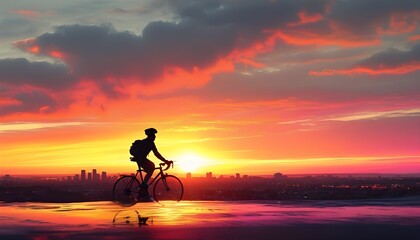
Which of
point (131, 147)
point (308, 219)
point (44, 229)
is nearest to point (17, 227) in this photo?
point (44, 229)

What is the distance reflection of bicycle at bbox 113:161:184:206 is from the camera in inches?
891

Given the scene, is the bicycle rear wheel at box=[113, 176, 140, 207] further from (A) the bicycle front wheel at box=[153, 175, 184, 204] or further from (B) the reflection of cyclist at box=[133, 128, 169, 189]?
(B) the reflection of cyclist at box=[133, 128, 169, 189]

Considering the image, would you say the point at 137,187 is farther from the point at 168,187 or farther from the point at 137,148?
the point at 137,148

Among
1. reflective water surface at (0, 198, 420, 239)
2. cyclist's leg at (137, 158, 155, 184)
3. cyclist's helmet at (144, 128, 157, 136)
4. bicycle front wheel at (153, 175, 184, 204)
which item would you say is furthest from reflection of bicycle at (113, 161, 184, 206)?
cyclist's helmet at (144, 128, 157, 136)

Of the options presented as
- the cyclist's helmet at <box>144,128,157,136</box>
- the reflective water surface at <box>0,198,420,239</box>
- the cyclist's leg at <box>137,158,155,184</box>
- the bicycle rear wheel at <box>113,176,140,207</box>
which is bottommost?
the reflective water surface at <box>0,198,420,239</box>

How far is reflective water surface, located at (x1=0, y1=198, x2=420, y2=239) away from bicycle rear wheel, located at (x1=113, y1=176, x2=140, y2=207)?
0.61m

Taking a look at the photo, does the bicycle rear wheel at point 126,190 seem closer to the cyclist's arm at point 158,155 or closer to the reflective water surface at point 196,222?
the reflective water surface at point 196,222

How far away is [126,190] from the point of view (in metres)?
22.8

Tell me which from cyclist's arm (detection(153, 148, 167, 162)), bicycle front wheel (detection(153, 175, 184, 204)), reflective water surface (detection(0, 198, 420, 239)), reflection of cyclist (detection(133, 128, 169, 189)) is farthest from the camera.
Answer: bicycle front wheel (detection(153, 175, 184, 204))

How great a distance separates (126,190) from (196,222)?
18.7ft

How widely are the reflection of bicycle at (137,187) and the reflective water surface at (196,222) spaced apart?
67cm

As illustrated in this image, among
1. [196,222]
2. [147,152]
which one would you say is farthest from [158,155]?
[196,222]

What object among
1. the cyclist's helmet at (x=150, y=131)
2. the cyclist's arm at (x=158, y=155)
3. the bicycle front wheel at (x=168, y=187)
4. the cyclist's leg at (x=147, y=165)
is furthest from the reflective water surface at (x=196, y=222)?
the cyclist's helmet at (x=150, y=131)

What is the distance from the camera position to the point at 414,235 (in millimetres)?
15133
